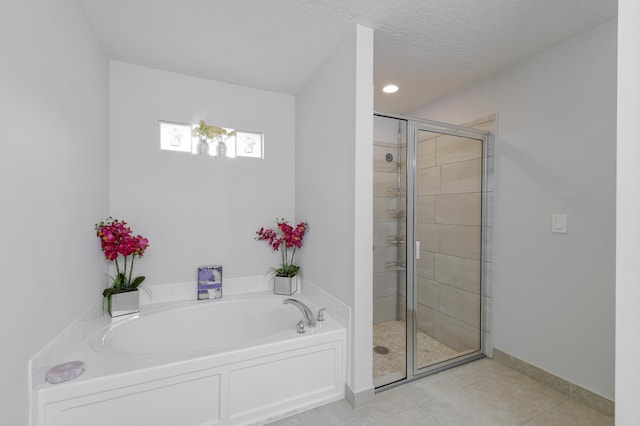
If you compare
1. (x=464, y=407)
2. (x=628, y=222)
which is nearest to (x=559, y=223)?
(x=464, y=407)

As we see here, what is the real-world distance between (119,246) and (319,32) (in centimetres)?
197

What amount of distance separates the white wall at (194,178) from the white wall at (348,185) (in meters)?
0.59

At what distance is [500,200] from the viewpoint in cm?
239

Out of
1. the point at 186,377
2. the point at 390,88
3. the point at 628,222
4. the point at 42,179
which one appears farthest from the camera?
the point at 390,88

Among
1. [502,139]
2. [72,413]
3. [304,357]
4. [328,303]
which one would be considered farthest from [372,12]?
[72,413]

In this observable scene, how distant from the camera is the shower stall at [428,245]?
7.20 feet

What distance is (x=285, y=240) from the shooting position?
2.57 m

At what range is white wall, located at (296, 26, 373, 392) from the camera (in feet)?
5.93

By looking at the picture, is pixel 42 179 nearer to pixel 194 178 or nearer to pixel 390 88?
pixel 194 178

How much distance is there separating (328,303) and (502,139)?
193 centimetres

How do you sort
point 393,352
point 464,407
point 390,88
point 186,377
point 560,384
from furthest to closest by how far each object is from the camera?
point 390,88
point 393,352
point 560,384
point 464,407
point 186,377

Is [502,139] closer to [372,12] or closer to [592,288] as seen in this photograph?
[592,288]

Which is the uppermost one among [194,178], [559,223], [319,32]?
[319,32]

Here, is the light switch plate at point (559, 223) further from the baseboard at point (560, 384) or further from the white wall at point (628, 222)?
the white wall at point (628, 222)
